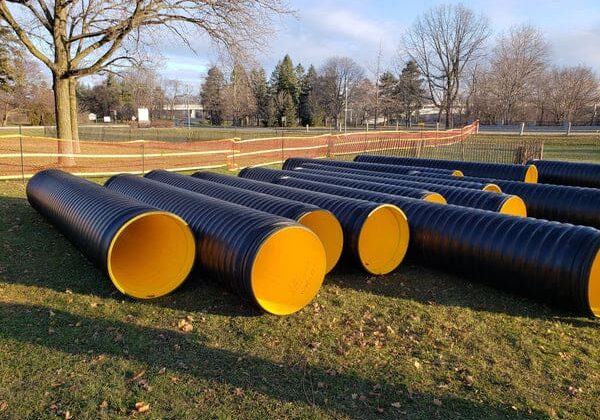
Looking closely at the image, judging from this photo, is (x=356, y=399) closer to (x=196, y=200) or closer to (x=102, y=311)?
(x=102, y=311)

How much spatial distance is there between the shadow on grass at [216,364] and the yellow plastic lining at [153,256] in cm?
91

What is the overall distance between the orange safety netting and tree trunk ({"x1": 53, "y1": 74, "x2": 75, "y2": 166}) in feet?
0.27

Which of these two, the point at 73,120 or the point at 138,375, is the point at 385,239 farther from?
the point at 73,120

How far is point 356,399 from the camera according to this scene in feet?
13.8

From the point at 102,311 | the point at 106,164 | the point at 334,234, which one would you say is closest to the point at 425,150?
the point at 106,164

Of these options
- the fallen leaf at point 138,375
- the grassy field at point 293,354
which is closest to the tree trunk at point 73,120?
the grassy field at point 293,354

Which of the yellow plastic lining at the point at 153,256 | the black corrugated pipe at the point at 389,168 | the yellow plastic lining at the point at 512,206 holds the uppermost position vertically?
the black corrugated pipe at the point at 389,168

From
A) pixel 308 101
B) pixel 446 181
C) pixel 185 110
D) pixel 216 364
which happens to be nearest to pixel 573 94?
pixel 308 101

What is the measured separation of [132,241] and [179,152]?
730 inches

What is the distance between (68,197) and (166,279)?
3203mm

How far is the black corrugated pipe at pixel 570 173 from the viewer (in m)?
14.0

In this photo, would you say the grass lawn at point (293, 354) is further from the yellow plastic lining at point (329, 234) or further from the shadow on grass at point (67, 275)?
the yellow plastic lining at point (329, 234)

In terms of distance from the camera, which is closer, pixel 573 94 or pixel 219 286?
pixel 219 286

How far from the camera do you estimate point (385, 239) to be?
775 centimetres
